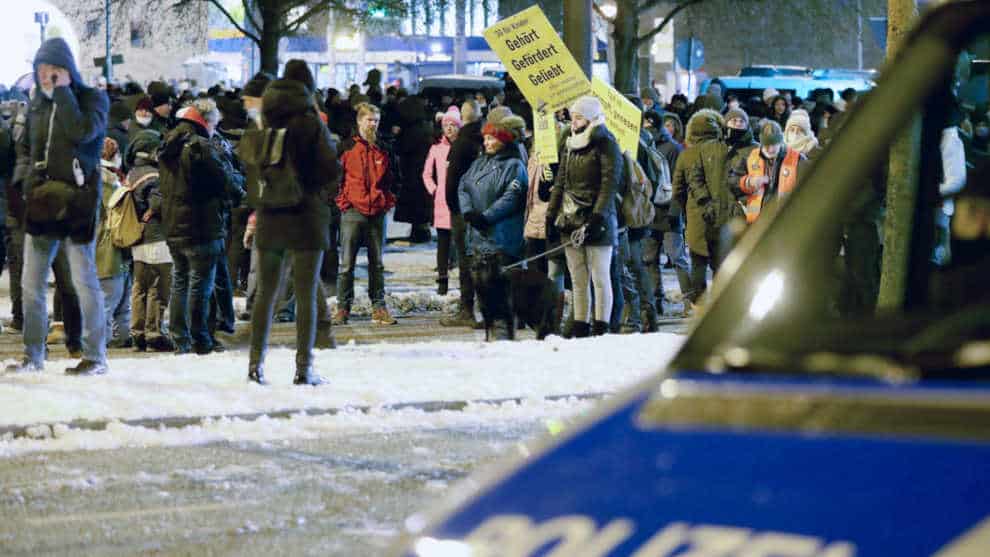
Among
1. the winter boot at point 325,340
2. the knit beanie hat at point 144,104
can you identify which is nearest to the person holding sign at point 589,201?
the winter boot at point 325,340

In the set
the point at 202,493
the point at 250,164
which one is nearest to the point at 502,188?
the point at 250,164

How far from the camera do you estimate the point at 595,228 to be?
39.9ft

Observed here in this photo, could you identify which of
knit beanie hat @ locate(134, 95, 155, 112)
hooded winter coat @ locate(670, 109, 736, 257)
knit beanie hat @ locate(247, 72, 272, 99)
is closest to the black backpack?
knit beanie hat @ locate(247, 72, 272, 99)

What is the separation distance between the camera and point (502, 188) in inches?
504

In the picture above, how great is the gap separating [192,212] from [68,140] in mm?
2140

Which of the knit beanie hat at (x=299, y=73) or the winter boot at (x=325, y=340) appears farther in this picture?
the winter boot at (x=325, y=340)

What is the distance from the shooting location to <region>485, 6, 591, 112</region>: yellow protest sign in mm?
12898

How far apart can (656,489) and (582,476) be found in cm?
15

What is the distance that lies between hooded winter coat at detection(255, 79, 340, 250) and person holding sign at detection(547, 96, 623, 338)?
2740mm

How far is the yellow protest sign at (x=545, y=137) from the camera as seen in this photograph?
12.9 metres

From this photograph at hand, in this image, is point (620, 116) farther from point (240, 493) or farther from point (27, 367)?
point (240, 493)

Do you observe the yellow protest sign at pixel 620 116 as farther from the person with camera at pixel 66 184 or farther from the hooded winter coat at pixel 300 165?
the person with camera at pixel 66 184

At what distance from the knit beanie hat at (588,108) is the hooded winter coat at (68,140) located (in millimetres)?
3458

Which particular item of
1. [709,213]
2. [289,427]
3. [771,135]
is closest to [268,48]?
[709,213]
